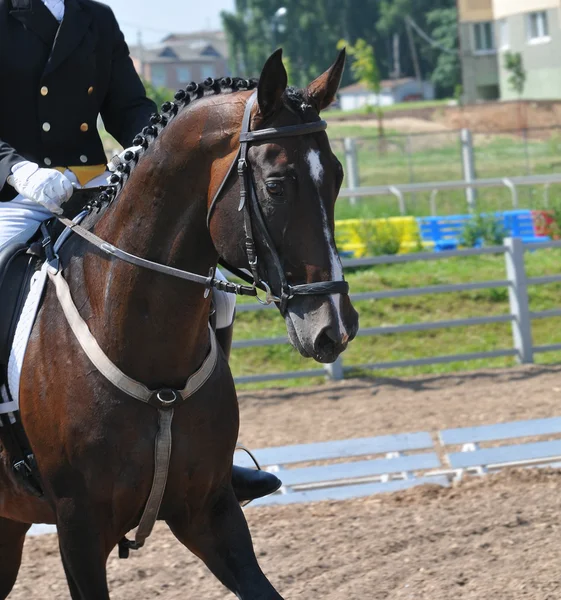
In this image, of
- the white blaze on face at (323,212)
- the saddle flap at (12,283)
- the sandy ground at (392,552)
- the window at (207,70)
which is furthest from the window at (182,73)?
the white blaze on face at (323,212)

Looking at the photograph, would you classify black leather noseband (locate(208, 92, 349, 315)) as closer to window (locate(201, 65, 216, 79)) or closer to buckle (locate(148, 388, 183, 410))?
buckle (locate(148, 388, 183, 410))

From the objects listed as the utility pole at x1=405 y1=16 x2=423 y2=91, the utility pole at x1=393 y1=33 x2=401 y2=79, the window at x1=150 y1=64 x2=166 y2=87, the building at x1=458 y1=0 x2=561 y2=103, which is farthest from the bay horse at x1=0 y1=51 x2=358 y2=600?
the window at x1=150 y1=64 x2=166 y2=87

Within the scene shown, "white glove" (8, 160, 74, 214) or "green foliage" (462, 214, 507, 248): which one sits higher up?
"white glove" (8, 160, 74, 214)

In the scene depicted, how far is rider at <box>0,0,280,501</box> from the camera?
3869 millimetres

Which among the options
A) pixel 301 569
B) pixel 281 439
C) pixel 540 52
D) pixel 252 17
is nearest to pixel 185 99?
pixel 301 569

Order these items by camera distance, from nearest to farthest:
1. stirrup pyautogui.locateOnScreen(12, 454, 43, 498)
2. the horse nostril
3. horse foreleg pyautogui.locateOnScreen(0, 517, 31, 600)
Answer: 1. the horse nostril
2. stirrup pyautogui.locateOnScreen(12, 454, 43, 498)
3. horse foreleg pyautogui.locateOnScreen(0, 517, 31, 600)

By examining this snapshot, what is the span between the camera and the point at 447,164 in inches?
1320

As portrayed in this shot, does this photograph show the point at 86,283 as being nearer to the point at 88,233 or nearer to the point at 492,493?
the point at 88,233

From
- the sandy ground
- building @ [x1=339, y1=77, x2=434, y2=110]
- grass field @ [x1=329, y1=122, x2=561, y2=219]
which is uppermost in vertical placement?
the sandy ground

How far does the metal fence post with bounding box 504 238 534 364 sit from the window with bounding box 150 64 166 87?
11307 cm

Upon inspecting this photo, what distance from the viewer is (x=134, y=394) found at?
11.0 ft

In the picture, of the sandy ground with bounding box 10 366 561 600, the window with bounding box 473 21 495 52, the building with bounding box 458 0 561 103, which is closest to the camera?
the sandy ground with bounding box 10 366 561 600

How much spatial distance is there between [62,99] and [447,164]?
3038cm

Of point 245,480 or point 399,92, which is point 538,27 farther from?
point 245,480
